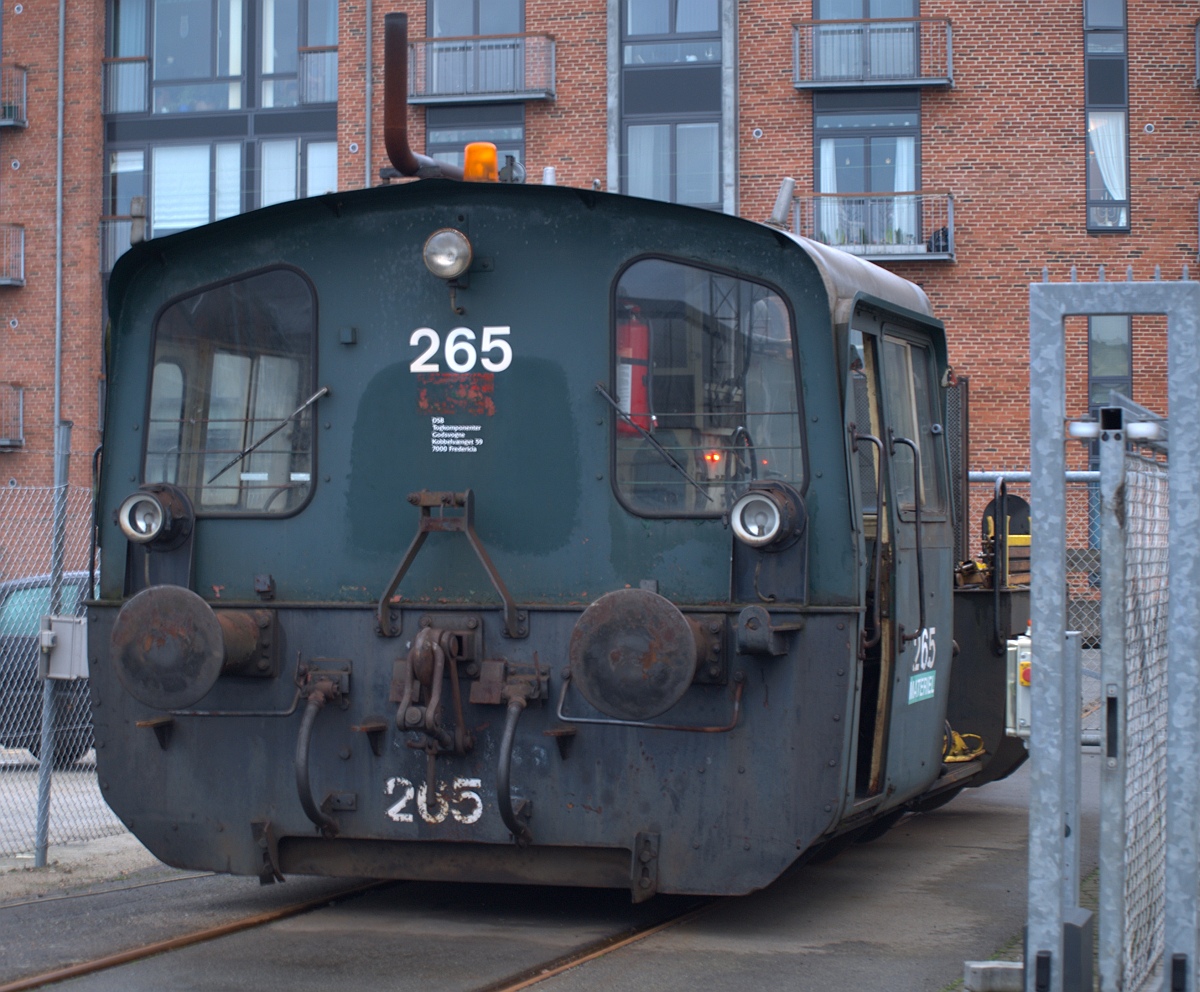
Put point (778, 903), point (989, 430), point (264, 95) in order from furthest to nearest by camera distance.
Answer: point (264, 95), point (989, 430), point (778, 903)

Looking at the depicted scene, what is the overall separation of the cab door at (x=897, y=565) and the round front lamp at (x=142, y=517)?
288 centimetres

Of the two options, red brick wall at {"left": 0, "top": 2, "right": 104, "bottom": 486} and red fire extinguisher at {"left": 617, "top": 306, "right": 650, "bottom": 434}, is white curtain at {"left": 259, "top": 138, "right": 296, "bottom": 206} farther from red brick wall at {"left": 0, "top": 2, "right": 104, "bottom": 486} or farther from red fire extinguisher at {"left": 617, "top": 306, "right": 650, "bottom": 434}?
red fire extinguisher at {"left": 617, "top": 306, "right": 650, "bottom": 434}

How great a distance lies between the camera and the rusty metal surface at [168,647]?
6648 mm

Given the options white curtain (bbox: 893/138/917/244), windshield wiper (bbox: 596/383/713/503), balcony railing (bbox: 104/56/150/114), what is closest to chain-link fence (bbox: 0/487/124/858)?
windshield wiper (bbox: 596/383/713/503)

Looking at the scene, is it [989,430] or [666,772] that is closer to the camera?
[666,772]

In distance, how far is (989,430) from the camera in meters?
29.6

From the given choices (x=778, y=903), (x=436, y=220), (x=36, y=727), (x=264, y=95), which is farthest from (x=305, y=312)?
(x=264, y=95)

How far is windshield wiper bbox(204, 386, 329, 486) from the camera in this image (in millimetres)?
7250

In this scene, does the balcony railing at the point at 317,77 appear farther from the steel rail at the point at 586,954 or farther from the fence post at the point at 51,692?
the steel rail at the point at 586,954

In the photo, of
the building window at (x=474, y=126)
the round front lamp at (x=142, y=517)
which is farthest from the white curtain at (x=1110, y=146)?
the round front lamp at (x=142, y=517)

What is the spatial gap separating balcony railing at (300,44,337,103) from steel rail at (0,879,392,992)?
26671 millimetres

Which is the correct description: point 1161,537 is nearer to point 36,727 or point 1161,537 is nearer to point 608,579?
point 608,579

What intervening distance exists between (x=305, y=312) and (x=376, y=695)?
1.69 meters

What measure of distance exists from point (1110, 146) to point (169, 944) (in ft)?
86.7
